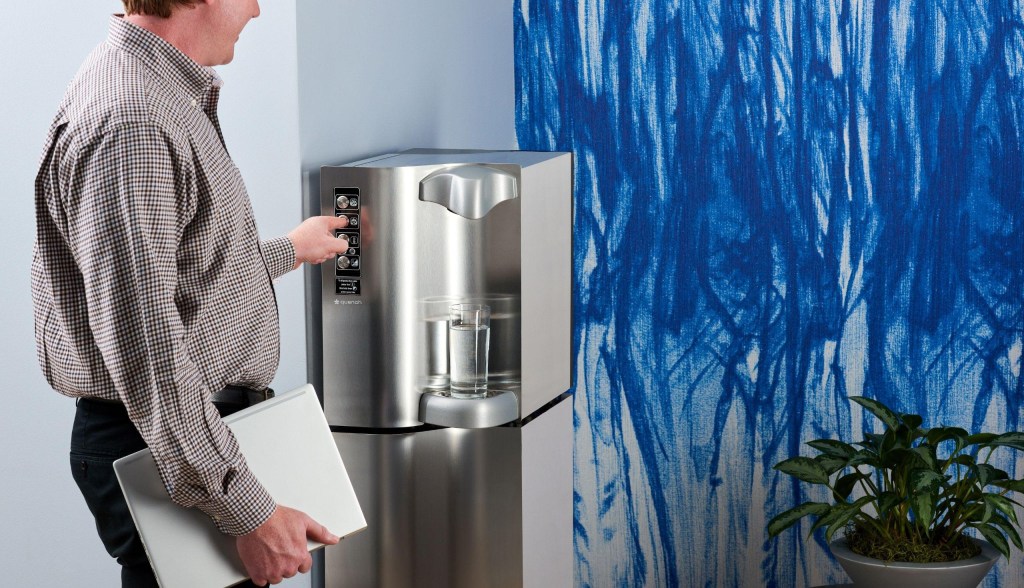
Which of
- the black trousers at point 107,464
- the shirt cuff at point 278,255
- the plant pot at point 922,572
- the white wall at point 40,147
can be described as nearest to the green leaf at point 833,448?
the plant pot at point 922,572

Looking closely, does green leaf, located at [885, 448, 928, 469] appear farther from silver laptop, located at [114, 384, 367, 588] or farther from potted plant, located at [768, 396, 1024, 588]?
silver laptop, located at [114, 384, 367, 588]

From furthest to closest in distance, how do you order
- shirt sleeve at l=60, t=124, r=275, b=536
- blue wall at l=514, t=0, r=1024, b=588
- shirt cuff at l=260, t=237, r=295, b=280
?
1. blue wall at l=514, t=0, r=1024, b=588
2. shirt cuff at l=260, t=237, r=295, b=280
3. shirt sleeve at l=60, t=124, r=275, b=536

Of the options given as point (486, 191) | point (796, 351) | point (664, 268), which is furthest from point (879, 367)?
point (486, 191)

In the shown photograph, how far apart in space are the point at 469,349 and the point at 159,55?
0.75 meters

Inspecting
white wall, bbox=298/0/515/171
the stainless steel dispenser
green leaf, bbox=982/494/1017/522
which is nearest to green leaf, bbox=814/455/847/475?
green leaf, bbox=982/494/1017/522

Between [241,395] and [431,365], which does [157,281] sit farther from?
[431,365]

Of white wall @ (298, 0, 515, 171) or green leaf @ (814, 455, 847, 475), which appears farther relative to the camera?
green leaf @ (814, 455, 847, 475)

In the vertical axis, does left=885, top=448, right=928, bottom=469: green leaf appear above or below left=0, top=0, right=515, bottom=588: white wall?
below

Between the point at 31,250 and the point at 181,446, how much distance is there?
830mm

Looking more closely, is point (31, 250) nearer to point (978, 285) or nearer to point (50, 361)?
point (50, 361)

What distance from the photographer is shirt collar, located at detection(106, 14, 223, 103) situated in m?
1.33

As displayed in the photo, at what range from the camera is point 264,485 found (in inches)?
56.8

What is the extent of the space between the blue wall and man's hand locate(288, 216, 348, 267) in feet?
3.33

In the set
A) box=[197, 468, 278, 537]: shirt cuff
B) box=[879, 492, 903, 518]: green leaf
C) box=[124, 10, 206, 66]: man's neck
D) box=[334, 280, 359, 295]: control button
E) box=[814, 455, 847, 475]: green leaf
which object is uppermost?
box=[124, 10, 206, 66]: man's neck
